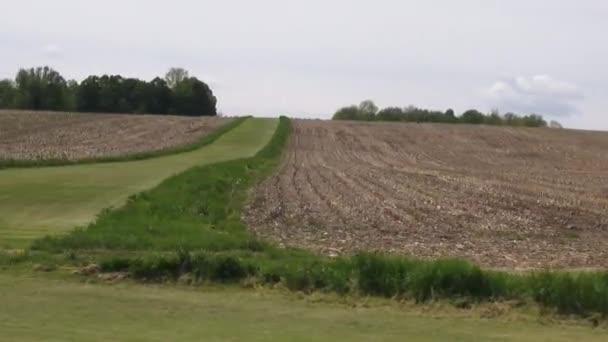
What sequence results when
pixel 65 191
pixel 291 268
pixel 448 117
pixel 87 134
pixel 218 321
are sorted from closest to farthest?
1. pixel 218 321
2. pixel 291 268
3. pixel 65 191
4. pixel 87 134
5. pixel 448 117

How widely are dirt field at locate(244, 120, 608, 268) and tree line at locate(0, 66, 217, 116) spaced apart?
64.7 metres

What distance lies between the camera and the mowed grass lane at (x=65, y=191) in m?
19.5

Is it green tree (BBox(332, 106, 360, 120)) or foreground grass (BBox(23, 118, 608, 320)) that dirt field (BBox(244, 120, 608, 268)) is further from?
green tree (BBox(332, 106, 360, 120))

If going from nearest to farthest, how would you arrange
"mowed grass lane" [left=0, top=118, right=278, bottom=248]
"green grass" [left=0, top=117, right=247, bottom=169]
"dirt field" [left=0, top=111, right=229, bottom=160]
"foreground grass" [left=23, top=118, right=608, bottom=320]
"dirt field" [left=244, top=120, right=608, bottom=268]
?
1. "foreground grass" [left=23, top=118, right=608, bottom=320]
2. "dirt field" [left=244, top=120, right=608, bottom=268]
3. "mowed grass lane" [left=0, top=118, right=278, bottom=248]
4. "green grass" [left=0, top=117, right=247, bottom=169]
5. "dirt field" [left=0, top=111, right=229, bottom=160]

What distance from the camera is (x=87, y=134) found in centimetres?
6019

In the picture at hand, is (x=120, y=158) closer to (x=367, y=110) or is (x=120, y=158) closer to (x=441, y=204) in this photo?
(x=441, y=204)

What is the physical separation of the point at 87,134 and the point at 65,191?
35.3 m

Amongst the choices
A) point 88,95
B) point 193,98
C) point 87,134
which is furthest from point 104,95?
point 87,134

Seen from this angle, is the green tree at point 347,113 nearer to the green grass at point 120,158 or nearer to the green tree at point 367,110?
the green tree at point 367,110

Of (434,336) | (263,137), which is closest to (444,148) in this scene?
(263,137)

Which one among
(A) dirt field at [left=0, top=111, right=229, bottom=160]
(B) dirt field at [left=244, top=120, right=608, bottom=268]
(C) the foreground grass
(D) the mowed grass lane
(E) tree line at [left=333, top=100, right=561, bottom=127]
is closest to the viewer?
(C) the foreground grass

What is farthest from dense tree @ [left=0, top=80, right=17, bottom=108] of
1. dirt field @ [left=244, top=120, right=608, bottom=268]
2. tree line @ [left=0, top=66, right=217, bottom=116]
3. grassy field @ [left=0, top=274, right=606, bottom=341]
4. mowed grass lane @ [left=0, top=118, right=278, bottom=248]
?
grassy field @ [left=0, top=274, right=606, bottom=341]

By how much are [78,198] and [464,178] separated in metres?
16.5

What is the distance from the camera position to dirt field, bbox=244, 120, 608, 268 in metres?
16.9
